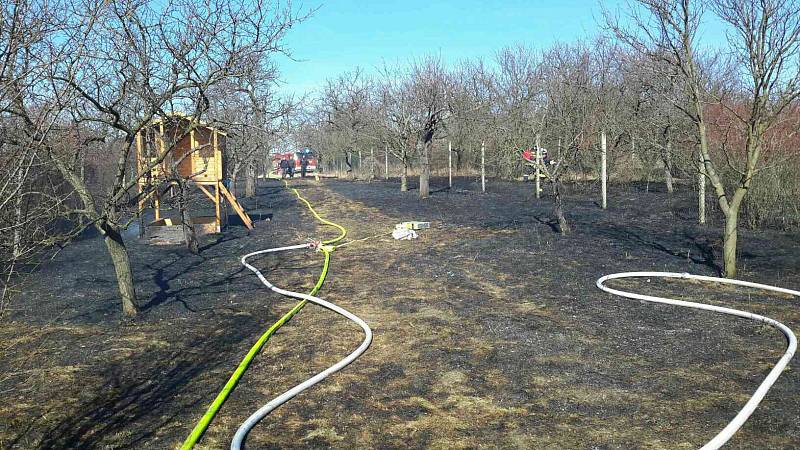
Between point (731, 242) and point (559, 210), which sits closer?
point (731, 242)

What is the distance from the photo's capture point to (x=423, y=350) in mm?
5664

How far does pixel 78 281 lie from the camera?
29.1ft

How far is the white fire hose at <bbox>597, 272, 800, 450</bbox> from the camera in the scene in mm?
3741

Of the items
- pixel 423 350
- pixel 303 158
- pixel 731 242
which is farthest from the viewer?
pixel 303 158

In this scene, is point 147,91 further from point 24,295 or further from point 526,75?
point 526,75

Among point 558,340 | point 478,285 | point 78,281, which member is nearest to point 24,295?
point 78,281

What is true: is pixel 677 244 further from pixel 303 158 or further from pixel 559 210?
pixel 303 158

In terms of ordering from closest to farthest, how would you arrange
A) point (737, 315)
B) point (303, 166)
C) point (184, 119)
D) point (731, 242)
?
point (737, 315) → point (731, 242) → point (184, 119) → point (303, 166)

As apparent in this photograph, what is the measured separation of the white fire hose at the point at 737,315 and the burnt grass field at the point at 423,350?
76mm

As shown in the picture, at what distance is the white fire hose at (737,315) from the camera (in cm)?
374

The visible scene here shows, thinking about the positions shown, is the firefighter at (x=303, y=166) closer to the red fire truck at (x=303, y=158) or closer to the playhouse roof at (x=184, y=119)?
the red fire truck at (x=303, y=158)

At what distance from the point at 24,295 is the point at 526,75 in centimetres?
2533

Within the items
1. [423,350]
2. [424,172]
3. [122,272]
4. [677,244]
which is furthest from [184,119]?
[424,172]

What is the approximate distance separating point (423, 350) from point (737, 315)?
325 centimetres
